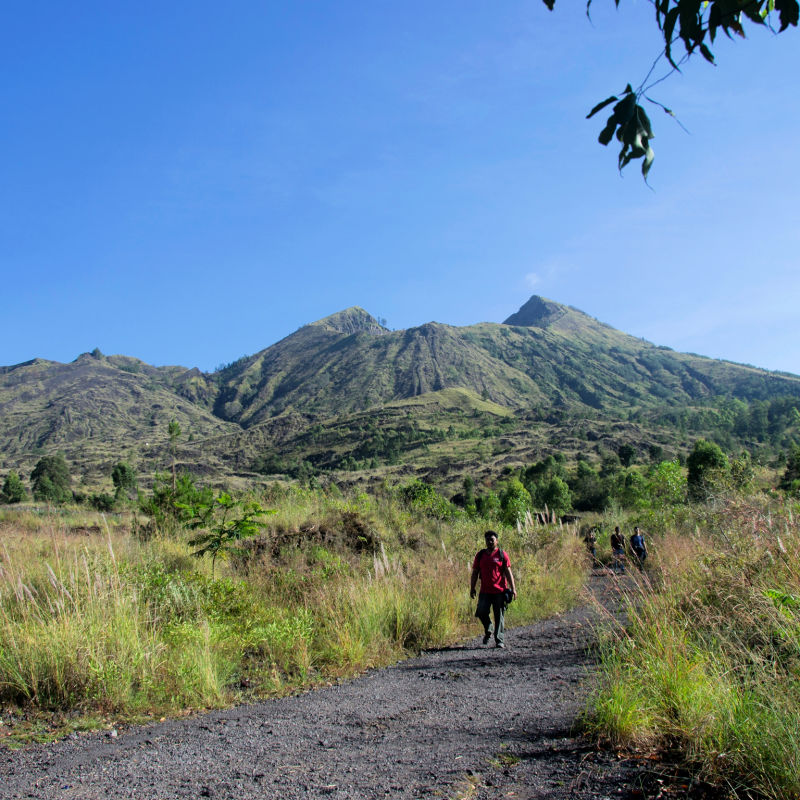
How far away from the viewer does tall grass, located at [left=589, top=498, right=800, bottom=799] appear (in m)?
2.66

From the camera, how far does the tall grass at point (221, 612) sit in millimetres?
4684

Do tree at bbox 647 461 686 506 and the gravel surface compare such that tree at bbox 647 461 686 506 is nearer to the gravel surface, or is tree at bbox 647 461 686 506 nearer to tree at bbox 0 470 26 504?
the gravel surface

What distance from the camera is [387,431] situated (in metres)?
154

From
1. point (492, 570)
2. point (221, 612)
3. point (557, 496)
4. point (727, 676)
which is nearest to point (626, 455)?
point (557, 496)

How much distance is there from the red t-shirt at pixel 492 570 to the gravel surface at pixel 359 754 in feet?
7.68

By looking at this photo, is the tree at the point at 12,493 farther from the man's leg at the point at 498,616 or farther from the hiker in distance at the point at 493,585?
the man's leg at the point at 498,616

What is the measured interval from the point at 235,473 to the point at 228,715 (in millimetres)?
131222

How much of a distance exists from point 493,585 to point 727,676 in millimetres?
4279

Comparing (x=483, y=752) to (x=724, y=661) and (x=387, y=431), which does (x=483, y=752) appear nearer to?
(x=724, y=661)

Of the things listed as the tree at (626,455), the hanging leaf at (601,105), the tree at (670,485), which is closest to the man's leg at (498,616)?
the hanging leaf at (601,105)

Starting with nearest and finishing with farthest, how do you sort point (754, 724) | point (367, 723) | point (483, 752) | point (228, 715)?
1. point (754, 724)
2. point (483, 752)
3. point (367, 723)
4. point (228, 715)

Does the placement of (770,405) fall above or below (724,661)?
above

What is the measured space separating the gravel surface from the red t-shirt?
7.68 feet

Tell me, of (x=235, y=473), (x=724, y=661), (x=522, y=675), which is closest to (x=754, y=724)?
(x=724, y=661)
